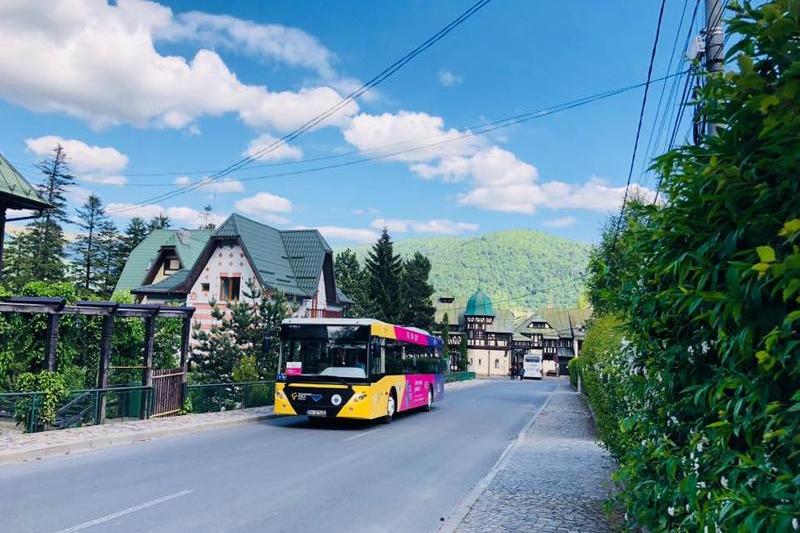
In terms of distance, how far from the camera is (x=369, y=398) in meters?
17.1

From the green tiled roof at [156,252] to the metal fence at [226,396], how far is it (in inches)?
959

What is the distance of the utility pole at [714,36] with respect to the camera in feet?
24.8

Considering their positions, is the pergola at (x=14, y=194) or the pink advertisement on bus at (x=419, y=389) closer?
the pergola at (x=14, y=194)

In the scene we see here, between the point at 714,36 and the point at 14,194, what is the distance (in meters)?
19.8

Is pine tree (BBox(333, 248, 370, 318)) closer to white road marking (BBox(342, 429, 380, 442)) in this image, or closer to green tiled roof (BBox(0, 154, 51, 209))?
green tiled roof (BBox(0, 154, 51, 209))

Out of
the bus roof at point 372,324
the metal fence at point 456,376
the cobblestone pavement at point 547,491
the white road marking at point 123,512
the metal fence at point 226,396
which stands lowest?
the metal fence at point 456,376

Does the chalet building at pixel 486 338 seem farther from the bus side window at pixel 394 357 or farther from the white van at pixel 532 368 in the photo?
the bus side window at pixel 394 357

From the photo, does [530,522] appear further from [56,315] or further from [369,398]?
[56,315]

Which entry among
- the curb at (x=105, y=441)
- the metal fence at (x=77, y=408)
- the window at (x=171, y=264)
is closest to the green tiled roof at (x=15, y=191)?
the metal fence at (x=77, y=408)

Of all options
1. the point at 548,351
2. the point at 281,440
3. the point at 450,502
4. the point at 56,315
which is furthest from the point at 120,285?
the point at 548,351

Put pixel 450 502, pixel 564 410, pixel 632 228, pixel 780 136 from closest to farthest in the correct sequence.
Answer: pixel 780 136
pixel 632 228
pixel 450 502
pixel 564 410

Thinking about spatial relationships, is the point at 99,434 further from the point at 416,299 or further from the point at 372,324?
the point at 416,299

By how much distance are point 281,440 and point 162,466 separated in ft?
13.7

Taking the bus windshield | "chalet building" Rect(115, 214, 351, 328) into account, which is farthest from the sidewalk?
"chalet building" Rect(115, 214, 351, 328)
